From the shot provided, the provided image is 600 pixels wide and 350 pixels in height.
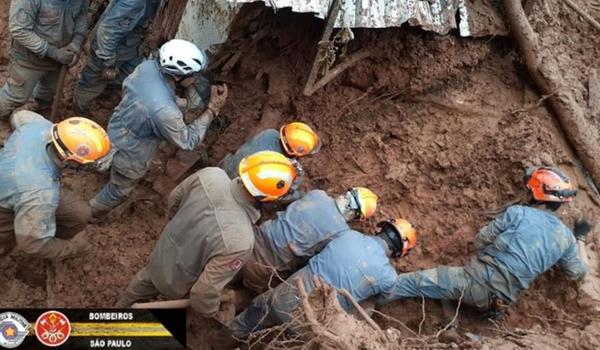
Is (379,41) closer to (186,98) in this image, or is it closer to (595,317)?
(186,98)

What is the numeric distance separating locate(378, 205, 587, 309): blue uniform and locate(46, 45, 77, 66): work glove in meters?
4.06

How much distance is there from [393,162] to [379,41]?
4.35 feet

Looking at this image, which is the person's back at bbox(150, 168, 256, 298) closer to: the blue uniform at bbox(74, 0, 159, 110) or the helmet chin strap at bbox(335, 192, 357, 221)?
the helmet chin strap at bbox(335, 192, 357, 221)

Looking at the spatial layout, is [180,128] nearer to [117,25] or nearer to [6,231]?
[117,25]

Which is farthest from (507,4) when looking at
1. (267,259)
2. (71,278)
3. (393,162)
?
(71,278)

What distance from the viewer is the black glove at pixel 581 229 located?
5.88 meters

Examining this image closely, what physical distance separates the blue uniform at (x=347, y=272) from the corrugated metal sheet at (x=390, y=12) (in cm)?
209

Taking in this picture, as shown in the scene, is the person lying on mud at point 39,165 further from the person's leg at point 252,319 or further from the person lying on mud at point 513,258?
the person lying on mud at point 513,258

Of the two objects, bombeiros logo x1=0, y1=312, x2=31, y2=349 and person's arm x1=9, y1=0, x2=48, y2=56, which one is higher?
person's arm x1=9, y1=0, x2=48, y2=56

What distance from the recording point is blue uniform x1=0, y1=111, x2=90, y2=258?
192 inches

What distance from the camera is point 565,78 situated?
7.06 metres

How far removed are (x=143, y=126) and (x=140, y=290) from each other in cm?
151

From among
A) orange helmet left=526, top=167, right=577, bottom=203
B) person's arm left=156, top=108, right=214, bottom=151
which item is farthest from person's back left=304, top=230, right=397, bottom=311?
person's arm left=156, top=108, right=214, bottom=151

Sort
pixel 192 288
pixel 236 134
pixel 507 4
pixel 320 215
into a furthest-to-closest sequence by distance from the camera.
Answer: pixel 236 134 < pixel 507 4 < pixel 320 215 < pixel 192 288
